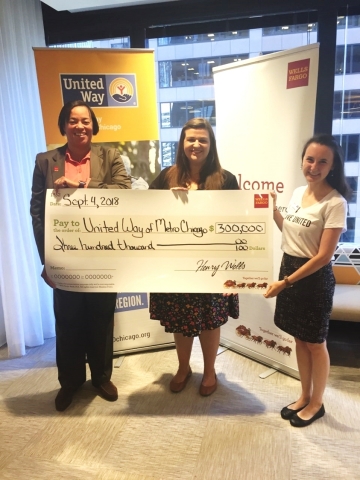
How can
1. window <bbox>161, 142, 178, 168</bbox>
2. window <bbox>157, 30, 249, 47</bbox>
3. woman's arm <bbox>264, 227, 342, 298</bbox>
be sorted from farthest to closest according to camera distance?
window <bbox>161, 142, 178, 168</bbox> < window <bbox>157, 30, 249, 47</bbox> < woman's arm <bbox>264, 227, 342, 298</bbox>

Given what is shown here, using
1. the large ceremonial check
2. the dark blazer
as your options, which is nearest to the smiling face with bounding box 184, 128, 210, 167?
the large ceremonial check

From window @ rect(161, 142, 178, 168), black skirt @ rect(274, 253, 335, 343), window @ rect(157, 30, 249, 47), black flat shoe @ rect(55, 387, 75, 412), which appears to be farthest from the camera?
window @ rect(161, 142, 178, 168)

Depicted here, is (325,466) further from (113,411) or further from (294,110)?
(294,110)

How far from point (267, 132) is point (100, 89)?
1.05 metres

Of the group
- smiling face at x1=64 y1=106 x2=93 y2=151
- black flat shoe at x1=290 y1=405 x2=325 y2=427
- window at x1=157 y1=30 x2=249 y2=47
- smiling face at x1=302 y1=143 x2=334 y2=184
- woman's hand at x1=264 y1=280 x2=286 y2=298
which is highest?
window at x1=157 y1=30 x2=249 y2=47

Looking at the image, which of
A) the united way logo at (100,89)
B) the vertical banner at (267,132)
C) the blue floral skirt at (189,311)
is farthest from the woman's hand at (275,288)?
the united way logo at (100,89)

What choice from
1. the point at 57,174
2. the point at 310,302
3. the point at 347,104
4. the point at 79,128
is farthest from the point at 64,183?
the point at 347,104

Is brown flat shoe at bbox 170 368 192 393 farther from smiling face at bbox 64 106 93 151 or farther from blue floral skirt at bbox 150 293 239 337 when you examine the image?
smiling face at bbox 64 106 93 151

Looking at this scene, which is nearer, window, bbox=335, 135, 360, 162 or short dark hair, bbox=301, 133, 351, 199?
short dark hair, bbox=301, 133, 351, 199

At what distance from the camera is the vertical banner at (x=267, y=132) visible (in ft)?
6.90

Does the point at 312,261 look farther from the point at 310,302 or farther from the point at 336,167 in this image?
the point at 336,167

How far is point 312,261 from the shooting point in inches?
68.6

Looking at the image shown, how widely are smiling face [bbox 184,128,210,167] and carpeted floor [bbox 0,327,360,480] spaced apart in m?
1.37

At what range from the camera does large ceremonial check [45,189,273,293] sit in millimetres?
1878
